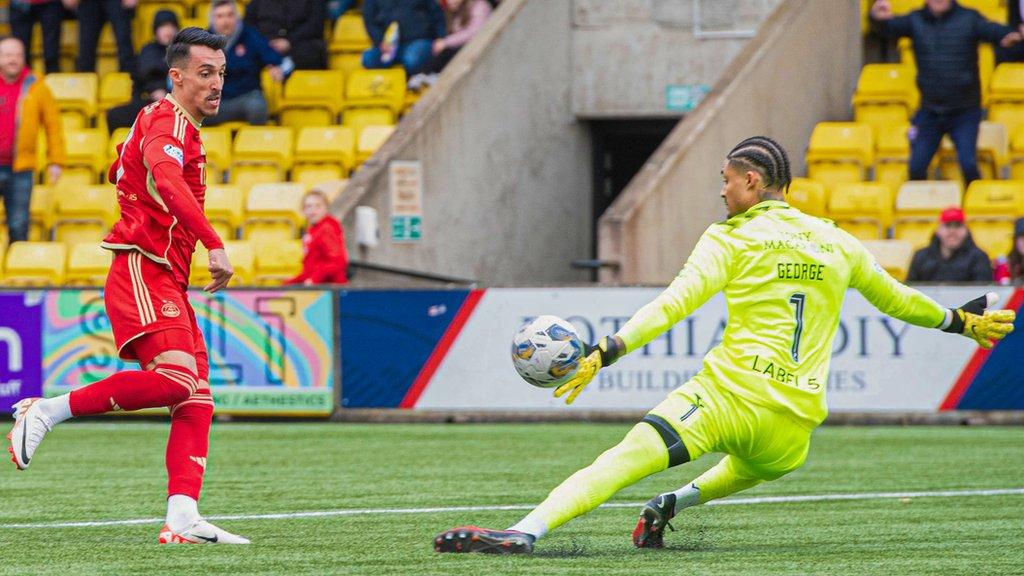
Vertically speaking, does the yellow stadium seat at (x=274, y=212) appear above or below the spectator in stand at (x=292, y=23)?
below

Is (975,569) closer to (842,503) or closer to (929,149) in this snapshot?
(842,503)

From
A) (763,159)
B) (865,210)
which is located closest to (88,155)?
(865,210)

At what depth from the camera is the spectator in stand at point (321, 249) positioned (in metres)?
16.0

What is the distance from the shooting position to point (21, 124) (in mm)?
17531

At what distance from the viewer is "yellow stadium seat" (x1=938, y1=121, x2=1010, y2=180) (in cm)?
1814

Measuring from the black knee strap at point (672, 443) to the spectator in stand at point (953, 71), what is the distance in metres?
11.3

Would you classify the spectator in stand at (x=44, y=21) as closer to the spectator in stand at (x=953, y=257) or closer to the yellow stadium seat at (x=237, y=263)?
the yellow stadium seat at (x=237, y=263)

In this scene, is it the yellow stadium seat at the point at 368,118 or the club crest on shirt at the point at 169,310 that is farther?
the yellow stadium seat at the point at 368,118

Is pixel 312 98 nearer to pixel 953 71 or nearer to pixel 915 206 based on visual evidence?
pixel 915 206

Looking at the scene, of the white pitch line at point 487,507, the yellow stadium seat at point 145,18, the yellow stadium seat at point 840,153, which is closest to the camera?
the white pitch line at point 487,507

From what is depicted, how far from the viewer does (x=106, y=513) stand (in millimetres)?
8836

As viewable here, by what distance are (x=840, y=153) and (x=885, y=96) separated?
1006mm

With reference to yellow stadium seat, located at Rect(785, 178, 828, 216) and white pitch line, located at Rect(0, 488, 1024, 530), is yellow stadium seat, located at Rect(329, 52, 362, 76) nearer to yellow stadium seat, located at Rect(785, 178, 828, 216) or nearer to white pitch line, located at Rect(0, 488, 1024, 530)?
yellow stadium seat, located at Rect(785, 178, 828, 216)

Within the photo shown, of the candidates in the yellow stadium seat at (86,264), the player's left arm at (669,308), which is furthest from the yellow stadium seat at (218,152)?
the player's left arm at (669,308)
